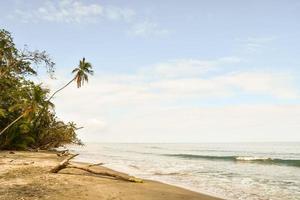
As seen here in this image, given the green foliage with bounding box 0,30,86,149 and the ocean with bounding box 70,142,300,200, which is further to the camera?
the green foliage with bounding box 0,30,86,149

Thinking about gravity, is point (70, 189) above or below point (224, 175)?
above

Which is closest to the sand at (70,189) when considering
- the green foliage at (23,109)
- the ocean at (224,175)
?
the ocean at (224,175)

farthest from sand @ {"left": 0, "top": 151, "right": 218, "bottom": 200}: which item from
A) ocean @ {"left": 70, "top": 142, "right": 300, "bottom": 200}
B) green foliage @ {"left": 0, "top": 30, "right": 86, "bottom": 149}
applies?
green foliage @ {"left": 0, "top": 30, "right": 86, "bottom": 149}

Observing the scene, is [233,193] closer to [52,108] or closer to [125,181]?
[125,181]

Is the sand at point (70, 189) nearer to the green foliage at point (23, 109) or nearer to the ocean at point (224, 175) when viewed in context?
the ocean at point (224, 175)

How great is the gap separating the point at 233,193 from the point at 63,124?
3629 centimetres

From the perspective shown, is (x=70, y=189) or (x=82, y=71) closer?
(x=70, y=189)

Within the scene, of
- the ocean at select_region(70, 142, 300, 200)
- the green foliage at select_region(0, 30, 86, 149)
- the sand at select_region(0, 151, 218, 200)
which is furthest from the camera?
the green foliage at select_region(0, 30, 86, 149)

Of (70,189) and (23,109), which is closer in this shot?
(70,189)

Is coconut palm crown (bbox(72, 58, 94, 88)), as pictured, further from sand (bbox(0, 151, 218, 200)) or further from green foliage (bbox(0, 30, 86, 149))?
sand (bbox(0, 151, 218, 200))

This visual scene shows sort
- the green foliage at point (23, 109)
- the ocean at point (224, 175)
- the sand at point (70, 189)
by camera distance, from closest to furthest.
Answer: the sand at point (70, 189)
the ocean at point (224, 175)
the green foliage at point (23, 109)

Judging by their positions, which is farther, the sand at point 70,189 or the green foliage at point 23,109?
the green foliage at point 23,109

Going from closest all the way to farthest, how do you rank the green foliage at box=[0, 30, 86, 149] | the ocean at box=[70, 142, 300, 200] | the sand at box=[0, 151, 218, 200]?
the sand at box=[0, 151, 218, 200], the ocean at box=[70, 142, 300, 200], the green foliage at box=[0, 30, 86, 149]

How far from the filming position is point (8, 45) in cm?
4269
